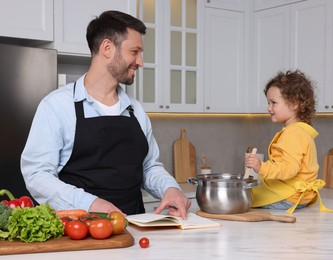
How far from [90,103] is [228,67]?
246 centimetres

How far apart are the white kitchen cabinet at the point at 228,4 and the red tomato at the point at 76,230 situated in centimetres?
315

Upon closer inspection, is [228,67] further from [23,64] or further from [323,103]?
[23,64]

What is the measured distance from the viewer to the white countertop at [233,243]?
1.45m

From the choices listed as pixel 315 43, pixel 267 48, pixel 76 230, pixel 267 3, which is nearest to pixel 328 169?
pixel 315 43

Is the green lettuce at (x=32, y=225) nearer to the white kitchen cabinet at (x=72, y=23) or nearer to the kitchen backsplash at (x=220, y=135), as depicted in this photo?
the white kitchen cabinet at (x=72, y=23)

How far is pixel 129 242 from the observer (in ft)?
5.06

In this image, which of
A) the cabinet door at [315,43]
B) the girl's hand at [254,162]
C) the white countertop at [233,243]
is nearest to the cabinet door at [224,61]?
the cabinet door at [315,43]

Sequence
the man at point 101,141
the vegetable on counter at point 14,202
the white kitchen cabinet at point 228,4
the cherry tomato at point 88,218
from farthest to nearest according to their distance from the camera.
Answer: the white kitchen cabinet at point 228,4
the man at point 101,141
the vegetable on counter at point 14,202
the cherry tomato at point 88,218

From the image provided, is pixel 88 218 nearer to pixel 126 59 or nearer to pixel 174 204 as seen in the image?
pixel 174 204

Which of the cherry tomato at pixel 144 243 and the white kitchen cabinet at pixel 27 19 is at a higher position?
the white kitchen cabinet at pixel 27 19

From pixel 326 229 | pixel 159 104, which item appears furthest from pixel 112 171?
pixel 159 104

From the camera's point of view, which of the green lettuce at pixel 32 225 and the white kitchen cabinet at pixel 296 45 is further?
the white kitchen cabinet at pixel 296 45

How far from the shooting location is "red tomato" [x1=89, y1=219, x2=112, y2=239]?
1.52 m

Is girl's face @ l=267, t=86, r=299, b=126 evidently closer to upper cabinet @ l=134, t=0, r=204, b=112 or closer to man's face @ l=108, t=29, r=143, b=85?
man's face @ l=108, t=29, r=143, b=85
